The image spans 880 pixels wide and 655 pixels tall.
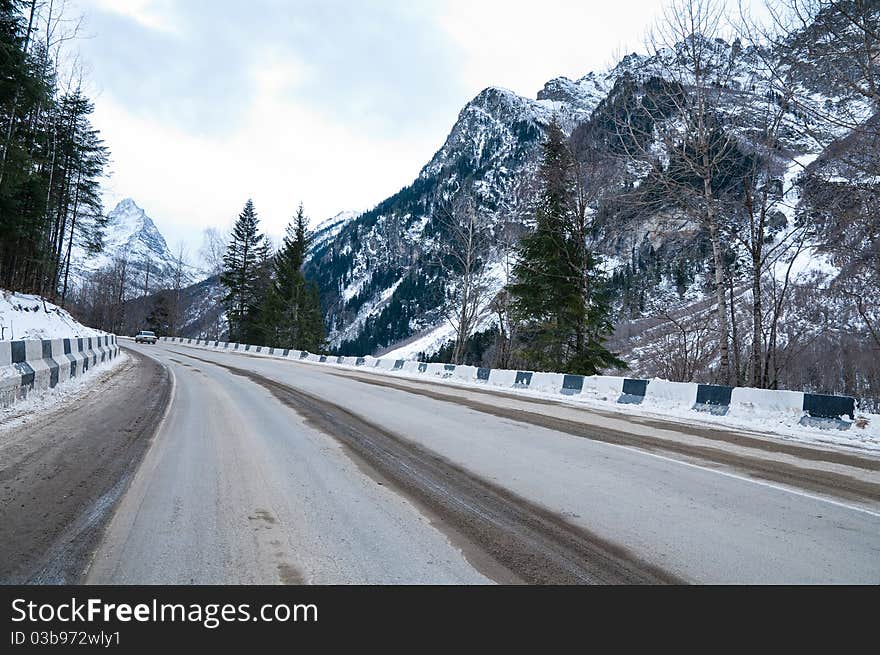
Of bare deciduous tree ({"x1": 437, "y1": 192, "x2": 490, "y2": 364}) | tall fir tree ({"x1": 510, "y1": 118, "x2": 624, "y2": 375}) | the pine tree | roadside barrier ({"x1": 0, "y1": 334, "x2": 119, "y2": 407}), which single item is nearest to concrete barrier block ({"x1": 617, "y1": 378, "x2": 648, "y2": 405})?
tall fir tree ({"x1": 510, "y1": 118, "x2": 624, "y2": 375})

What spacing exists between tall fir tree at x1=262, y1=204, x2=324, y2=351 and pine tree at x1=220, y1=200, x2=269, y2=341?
3.50m

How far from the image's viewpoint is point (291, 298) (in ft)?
152

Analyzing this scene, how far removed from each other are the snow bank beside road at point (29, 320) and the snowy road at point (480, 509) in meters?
13.6

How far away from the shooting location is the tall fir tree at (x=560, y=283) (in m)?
19.5

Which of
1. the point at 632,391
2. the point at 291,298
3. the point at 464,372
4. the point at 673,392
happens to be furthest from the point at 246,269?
the point at 673,392

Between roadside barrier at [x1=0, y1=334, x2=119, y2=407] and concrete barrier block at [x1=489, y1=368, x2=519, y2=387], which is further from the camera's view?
concrete barrier block at [x1=489, y1=368, x2=519, y2=387]

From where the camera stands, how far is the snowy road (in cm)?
270

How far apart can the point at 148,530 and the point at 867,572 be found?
448 cm

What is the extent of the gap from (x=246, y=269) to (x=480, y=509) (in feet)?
173

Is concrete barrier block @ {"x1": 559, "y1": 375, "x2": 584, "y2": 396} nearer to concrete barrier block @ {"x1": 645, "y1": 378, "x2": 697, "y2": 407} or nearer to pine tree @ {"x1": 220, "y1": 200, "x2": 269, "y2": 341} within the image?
concrete barrier block @ {"x1": 645, "y1": 378, "x2": 697, "y2": 407}

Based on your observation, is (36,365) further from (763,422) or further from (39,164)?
(39,164)

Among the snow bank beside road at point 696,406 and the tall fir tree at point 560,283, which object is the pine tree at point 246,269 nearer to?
the tall fir tree at point 560,283

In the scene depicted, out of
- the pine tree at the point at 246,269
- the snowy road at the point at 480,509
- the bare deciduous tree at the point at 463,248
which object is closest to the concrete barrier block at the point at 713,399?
the snowy road at the point at 480,509
